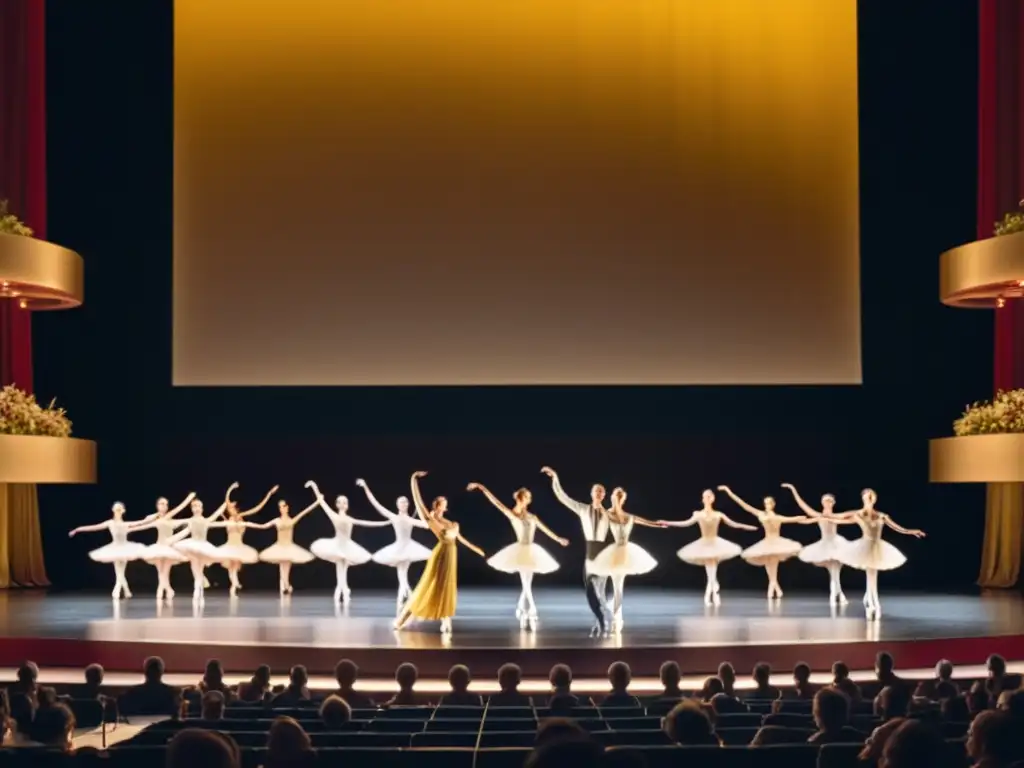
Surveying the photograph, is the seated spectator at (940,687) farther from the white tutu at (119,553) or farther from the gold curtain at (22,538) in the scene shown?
the gold curtain at (22,538)

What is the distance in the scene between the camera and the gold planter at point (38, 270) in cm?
1089

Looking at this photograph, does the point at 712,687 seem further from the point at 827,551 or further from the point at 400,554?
the point at 827,551

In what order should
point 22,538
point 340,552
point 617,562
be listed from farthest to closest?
point 22,538, point 340,552, point 617,562

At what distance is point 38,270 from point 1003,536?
11.3 metres

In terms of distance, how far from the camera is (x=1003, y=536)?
15.6 metres

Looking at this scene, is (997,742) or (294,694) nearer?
(997,742)

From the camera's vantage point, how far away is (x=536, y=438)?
16.1 metres

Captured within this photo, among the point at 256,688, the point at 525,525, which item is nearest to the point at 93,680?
the point at 256,688

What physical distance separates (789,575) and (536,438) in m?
3.63

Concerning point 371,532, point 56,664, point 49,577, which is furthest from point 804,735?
point 49,577

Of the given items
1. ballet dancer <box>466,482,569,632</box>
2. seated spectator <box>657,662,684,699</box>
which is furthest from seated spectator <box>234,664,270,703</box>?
ballet dancer <box>466,482,569,632</box>

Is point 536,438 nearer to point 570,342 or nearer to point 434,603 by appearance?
point 570,342

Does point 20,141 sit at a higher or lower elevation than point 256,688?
higher

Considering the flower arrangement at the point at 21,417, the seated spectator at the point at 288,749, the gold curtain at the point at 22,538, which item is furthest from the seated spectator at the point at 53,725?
the gold curtain at the point at 22,538
